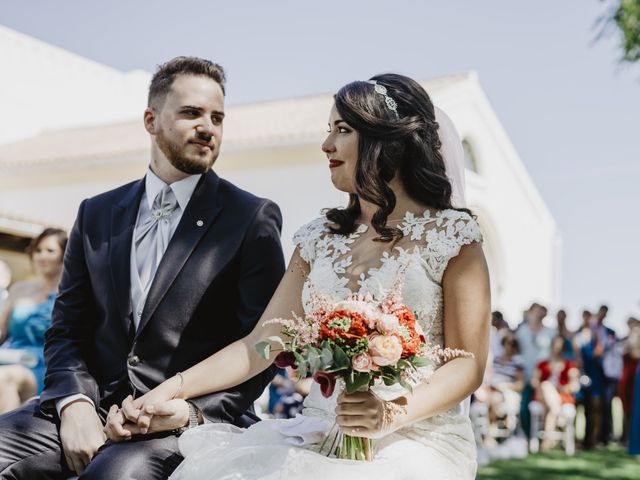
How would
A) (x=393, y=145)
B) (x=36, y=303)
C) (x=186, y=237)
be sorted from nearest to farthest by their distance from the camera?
(x=393, y=145), (x=186, y=237), (x=36, y=303)

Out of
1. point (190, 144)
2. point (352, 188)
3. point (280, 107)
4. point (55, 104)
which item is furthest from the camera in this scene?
point (55, 104)

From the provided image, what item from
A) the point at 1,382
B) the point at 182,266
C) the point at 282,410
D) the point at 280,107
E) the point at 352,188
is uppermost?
the point at 280,107

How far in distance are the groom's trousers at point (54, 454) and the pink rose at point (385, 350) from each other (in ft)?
3.51

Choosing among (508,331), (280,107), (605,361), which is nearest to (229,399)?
(508,331)

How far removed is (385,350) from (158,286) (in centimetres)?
133

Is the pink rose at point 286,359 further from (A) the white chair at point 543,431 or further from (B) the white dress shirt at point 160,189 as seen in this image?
(A) the white chair at point 543,431

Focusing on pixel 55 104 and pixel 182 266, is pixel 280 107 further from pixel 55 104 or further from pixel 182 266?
pixel 182 266

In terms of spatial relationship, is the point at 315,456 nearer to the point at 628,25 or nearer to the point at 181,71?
the point at 181,71

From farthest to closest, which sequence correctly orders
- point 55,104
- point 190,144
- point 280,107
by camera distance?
point 55,104 → point 280,107 → point 190,144

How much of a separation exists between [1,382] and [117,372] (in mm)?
2637

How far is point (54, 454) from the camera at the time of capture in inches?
137

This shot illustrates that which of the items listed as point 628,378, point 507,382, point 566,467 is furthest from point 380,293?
point 628,378

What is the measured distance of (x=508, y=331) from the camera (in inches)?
553

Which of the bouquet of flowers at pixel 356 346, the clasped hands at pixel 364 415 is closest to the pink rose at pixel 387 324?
the bouquet of flowers at pixel 356 346
